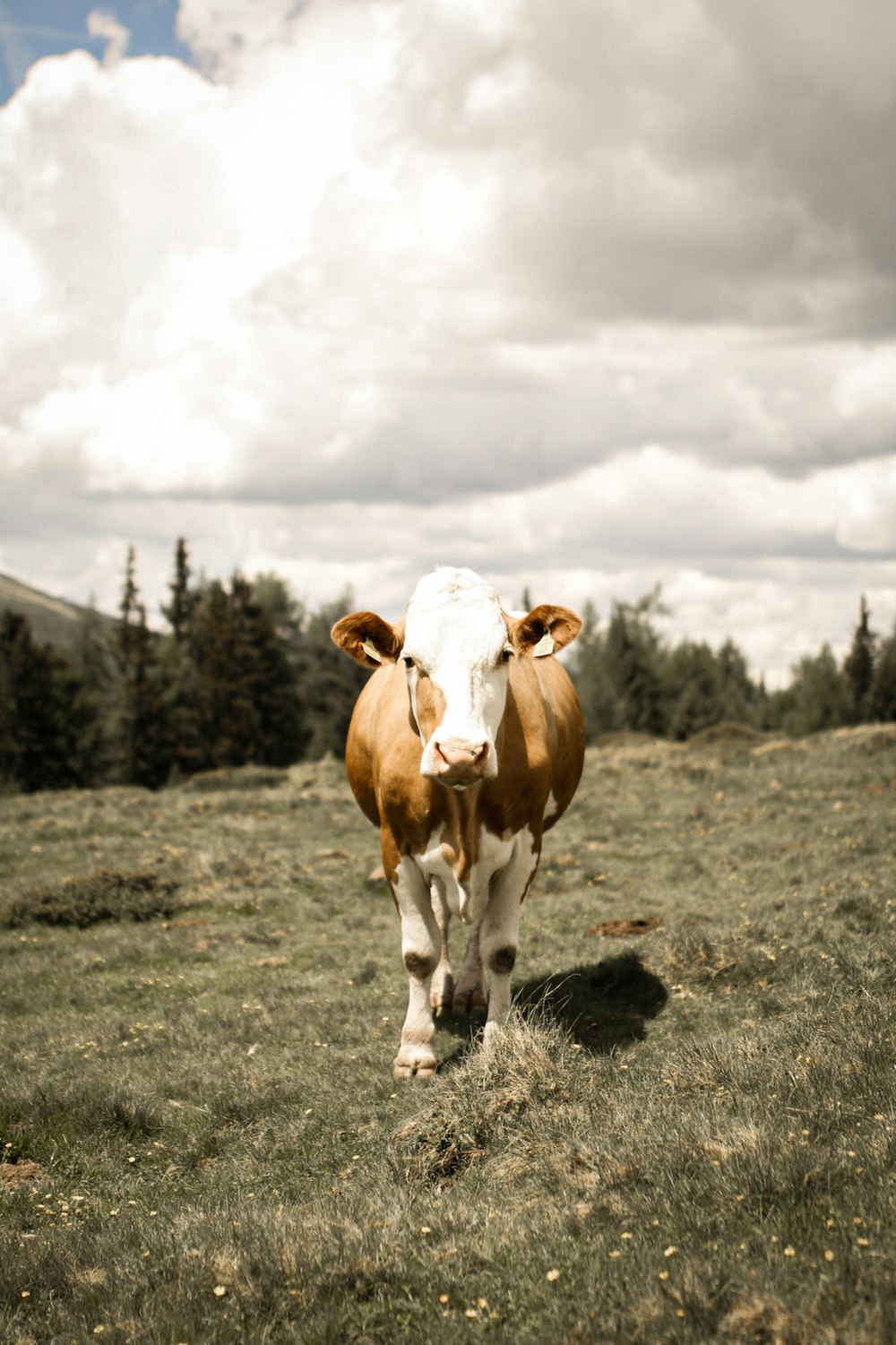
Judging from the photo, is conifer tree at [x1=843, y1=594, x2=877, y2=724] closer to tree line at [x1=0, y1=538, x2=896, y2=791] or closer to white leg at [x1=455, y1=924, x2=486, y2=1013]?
tree line at [x1=0, y1=538, x2=896, y2=791]

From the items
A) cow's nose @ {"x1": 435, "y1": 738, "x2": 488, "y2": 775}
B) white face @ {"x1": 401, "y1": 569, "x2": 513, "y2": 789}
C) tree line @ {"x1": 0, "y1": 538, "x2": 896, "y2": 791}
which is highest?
white face @ {"x1": 401, "y1": 569, "x2": 513, "y2": 789}

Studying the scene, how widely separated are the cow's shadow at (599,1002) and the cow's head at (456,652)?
2210 mm

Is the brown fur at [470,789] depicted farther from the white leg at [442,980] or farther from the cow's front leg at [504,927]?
the white leg at [442,980]

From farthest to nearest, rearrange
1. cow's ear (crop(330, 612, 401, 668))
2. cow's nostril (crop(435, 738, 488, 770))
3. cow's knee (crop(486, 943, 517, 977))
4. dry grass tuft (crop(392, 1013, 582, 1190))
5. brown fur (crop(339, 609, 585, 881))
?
cow's knee (crop(486, 943, 517, 977)) → brown fur (crop(339, 609, 585, 881)) → cow's ear (crop(330, 612, 401, 668)) → cow's nostril (crop(435, 738, 488, 770)) → dry grass tuft (crop(392, 1013, 582, 1190))

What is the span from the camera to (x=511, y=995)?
862 centimetres

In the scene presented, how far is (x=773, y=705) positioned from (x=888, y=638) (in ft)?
49.3

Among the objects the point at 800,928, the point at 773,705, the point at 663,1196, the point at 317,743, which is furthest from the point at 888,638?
the point at 663,1196

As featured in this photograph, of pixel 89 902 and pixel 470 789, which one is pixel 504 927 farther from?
pixel 89 902

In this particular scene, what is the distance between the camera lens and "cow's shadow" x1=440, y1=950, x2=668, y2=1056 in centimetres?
750

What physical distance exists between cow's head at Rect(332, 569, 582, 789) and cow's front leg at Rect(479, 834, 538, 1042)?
104 cm

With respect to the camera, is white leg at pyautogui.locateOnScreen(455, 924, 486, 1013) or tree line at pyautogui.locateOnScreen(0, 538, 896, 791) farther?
tree line at pyautogui.locateOnScreen(0, 538, 896, 791)

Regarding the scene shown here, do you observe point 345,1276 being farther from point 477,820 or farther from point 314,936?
point 314,936

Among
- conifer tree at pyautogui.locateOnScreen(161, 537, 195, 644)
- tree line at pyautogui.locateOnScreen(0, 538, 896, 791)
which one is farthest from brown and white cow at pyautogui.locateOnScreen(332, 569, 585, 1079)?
conifer tree at pyautogui.locateOnScreen(161, 537, 195, 644)

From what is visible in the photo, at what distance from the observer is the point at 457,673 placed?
6.19 m
